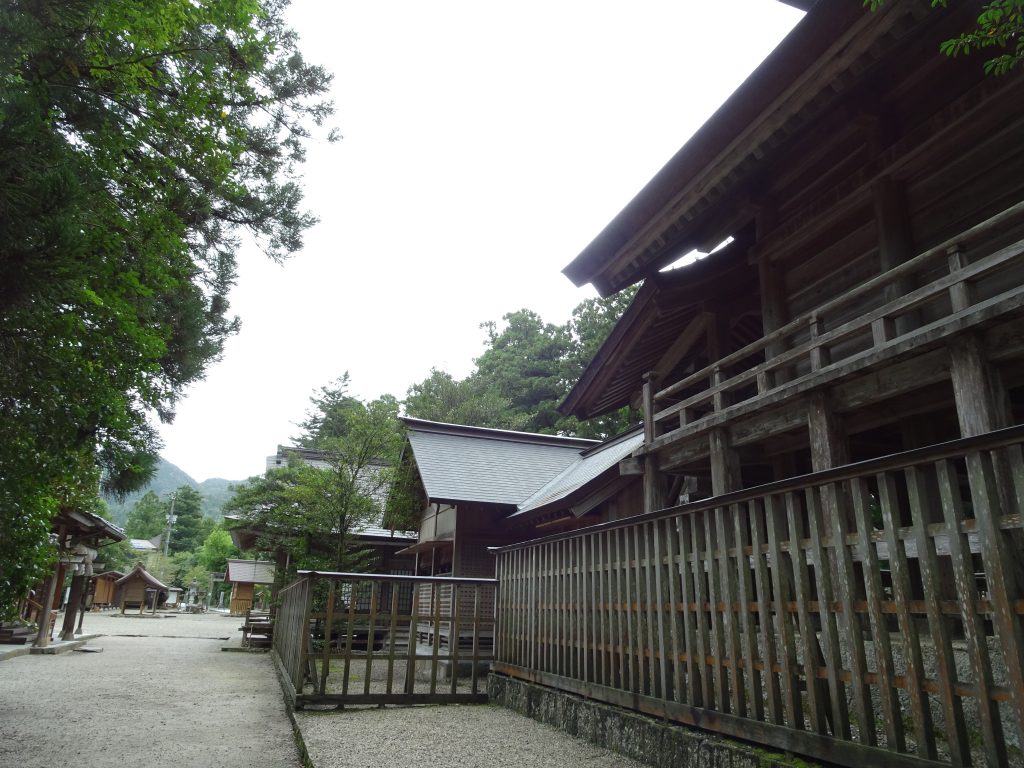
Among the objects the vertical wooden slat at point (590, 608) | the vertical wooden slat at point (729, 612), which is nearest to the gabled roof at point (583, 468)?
the vertical wooden slat at point (590, 608)

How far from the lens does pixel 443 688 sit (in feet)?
31.4

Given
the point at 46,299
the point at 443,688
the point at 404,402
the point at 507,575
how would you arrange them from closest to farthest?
the point at 46,299
the point at 507,575
the point at 443,688
the point at 404,402

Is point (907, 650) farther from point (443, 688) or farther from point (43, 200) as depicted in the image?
point (443, 688)

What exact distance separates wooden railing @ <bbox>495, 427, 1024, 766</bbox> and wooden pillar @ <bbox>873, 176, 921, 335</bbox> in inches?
80.5

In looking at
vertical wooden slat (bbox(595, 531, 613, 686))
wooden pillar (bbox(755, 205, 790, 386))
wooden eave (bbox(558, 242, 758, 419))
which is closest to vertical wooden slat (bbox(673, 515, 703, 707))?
vertical wooden slat (bbox(595, 531, 613, 686))

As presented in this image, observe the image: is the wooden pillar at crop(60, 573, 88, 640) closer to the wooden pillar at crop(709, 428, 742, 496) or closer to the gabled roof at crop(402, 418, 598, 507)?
the gabled roof at crop(402, 418, 598, 507)

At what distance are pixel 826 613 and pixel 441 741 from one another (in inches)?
137

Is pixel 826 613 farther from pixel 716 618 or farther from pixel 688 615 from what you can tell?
pixel 688 615

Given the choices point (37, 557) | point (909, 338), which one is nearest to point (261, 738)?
point (37, 557)

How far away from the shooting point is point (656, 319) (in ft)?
29.5

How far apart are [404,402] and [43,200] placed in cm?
3511

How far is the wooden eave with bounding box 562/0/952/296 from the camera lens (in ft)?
15.8

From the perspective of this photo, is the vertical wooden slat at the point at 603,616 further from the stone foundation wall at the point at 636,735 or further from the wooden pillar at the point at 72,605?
the wooden pillar at the point at 72,605

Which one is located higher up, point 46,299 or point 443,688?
point 46,299
